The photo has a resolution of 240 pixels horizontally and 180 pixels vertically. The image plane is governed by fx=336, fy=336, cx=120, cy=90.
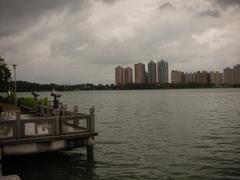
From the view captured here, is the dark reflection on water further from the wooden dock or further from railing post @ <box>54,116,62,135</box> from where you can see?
railing post @ <box>54,116,62,135</box>

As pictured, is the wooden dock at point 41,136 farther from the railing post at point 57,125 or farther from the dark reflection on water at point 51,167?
the dark reflection on water at point 51,167

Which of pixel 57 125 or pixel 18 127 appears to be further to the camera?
pixel 57 125

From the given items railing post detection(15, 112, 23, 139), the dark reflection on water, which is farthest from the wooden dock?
the dark reflection on water

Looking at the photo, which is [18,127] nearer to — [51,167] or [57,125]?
[57,125]

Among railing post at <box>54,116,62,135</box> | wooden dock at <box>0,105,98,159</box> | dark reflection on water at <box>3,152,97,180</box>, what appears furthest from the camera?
railing post at <box>54,116,62,135</box>

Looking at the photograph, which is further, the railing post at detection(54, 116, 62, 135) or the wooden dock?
the railing post at detection(54, 116, 62, 135)

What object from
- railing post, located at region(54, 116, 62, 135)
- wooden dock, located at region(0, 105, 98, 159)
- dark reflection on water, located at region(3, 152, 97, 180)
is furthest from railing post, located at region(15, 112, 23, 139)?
dark reflection on water, located at region(3, 152, 97, 180)

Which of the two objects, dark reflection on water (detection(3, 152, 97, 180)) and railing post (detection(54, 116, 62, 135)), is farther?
railing post (detection(54, 116, 62, 135))

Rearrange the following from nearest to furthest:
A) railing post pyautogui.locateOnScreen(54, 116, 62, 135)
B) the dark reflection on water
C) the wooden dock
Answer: the wooden dock
the dark reflection on water
railing post pyautogui.locateOnScreen(54, 116, 62, 135)

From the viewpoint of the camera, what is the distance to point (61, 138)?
625 inches

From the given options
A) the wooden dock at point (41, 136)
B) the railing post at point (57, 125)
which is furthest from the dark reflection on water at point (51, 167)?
the railing post at point (57, 125)

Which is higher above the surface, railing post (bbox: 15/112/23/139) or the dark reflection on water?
railing post (bbox: 15/112/23/139)

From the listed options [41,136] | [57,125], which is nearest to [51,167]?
[41,136]

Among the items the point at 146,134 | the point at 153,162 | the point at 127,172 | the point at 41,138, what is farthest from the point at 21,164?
the point at 146,134
